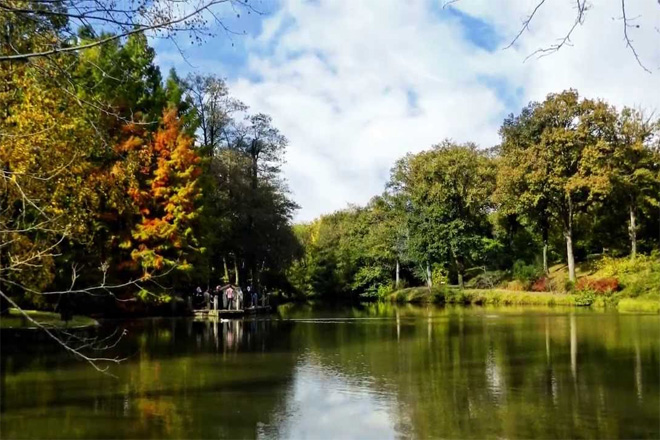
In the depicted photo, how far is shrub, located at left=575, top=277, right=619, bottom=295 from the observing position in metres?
34.2

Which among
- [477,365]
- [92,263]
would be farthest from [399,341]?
[92,263]

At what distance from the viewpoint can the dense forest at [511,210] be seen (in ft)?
124

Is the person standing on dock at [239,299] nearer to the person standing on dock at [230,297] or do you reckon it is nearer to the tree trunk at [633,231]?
the person standing on dock at [230,297]

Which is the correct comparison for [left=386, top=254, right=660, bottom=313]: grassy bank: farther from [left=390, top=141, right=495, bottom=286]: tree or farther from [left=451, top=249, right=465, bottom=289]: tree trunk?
[left=390, top=141, right=495, bottom=286]: tree

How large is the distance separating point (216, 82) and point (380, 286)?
860 inches

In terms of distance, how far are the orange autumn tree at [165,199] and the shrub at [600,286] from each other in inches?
807

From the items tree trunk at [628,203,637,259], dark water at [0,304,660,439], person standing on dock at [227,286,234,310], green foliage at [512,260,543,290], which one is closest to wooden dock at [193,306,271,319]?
person standing on dock at [227,286,234,310]

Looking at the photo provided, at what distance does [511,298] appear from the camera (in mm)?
37781

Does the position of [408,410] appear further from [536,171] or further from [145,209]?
[536,171]

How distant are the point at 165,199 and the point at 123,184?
10.7 feet

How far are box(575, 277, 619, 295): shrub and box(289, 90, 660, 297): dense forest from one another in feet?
4.49

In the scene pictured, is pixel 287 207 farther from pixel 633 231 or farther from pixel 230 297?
pixel 633 231

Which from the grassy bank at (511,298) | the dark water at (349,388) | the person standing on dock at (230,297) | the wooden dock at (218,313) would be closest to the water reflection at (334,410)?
the dark water at (349,388)

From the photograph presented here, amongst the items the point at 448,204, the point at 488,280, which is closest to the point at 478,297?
the point at 488,280
